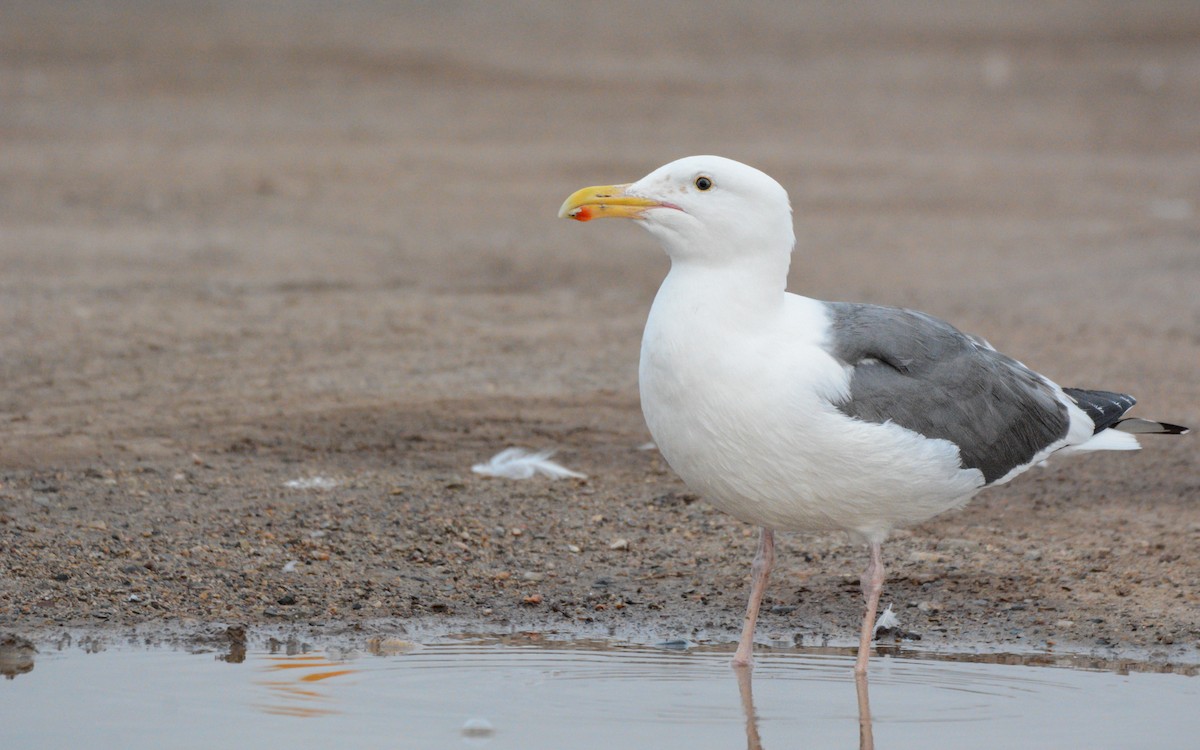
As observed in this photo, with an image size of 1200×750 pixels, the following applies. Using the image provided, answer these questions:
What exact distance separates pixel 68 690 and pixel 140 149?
41.9 feet

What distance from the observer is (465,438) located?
8.47 m

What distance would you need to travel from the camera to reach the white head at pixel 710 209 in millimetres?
5527

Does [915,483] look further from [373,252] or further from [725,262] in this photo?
[373,252]

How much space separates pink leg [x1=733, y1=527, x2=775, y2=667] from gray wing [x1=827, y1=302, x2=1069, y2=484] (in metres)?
0.75

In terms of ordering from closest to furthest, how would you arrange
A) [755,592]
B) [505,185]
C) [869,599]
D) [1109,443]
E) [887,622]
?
1. [869,599]
2. [755,592]
3. [887,622]
4. [1109,443]
5. [505,185]

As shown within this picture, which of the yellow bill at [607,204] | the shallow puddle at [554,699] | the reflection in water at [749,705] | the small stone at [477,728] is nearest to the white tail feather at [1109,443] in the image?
the shallow puddle at [554,699]

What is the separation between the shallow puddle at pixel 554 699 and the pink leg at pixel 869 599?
4.2 inches

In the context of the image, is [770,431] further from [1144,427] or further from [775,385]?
[1144,427]

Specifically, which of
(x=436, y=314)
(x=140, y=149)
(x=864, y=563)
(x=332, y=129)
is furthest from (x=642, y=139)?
(x=864, y=563)

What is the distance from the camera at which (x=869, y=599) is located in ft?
19.2

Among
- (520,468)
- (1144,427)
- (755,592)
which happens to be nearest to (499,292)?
(520,468)

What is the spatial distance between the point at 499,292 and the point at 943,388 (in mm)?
6610

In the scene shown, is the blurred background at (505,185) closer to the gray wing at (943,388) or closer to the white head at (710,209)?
the gray wing at (943,388)

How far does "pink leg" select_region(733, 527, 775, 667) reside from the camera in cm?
589
